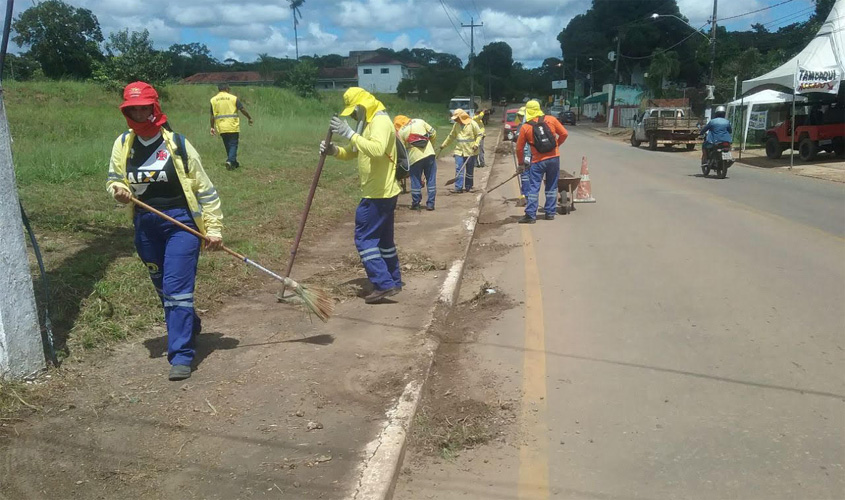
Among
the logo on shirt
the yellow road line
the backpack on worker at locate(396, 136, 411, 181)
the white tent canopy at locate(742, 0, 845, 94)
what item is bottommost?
the yellow road line

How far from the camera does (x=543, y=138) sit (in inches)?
405

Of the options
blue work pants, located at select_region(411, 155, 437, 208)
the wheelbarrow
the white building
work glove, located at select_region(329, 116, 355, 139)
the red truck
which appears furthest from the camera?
the white building

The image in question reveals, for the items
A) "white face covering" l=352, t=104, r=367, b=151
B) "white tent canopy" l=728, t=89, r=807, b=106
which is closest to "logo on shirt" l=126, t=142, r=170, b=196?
"white face covering" l=352, t=104, r=367, b=151

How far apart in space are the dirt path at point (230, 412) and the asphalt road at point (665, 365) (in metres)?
0.54

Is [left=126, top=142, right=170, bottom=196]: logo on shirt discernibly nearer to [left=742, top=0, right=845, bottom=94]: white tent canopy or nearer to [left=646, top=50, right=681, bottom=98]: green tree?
[left=742, top=0, right=845, bottom=94]: white tent canopy

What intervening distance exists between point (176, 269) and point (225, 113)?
924 cm

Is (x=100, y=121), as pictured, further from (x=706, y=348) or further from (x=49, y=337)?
(x=706, y=348)

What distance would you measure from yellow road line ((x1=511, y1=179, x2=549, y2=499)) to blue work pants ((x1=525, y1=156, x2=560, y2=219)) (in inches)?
153

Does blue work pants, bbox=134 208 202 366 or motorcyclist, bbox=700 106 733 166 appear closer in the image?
blue work pants, bbox=134 208 202 366

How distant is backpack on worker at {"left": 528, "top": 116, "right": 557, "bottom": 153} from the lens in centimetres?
1029

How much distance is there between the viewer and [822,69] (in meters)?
20.1

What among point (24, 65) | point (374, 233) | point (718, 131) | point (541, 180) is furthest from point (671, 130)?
point (24, 65)

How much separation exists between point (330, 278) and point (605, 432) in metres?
3.97

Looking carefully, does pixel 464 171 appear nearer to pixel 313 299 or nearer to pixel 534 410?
pixel 313 299
